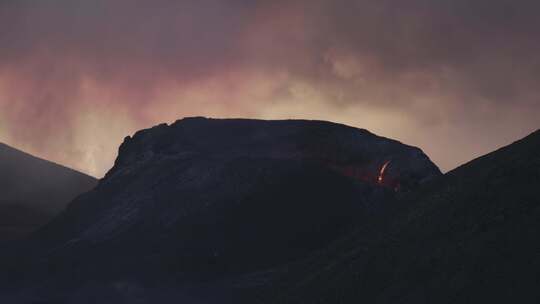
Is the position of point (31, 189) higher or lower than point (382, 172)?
higher

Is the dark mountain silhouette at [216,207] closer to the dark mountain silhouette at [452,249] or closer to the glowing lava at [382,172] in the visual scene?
the glowing lava at [382,172]

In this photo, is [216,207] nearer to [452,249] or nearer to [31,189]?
[452,249]

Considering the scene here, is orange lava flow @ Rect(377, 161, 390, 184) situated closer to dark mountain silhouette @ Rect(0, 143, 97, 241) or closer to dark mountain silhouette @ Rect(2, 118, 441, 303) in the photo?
dark mountain silhouette @ Rect(2, 118, 441, 303)

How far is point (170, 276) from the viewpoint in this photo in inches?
2375

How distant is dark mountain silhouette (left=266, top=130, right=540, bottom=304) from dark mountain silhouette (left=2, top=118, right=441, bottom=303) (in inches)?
460

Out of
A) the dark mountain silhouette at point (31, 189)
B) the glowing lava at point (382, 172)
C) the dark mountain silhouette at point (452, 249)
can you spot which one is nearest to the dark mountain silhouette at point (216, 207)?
the glowing lava at point (382, 172)

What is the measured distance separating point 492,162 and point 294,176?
27799 millimetres

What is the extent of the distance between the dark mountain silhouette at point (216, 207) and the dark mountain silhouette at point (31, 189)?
37.6 meters

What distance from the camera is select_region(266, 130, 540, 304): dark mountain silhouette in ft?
98.3

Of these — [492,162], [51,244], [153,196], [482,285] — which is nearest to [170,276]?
[153,196]

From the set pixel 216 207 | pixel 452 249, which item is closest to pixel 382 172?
pixel 216 207

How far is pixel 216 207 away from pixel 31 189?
80.1 meters

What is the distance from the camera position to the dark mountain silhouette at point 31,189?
401ft

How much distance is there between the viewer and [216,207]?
69875 mm
